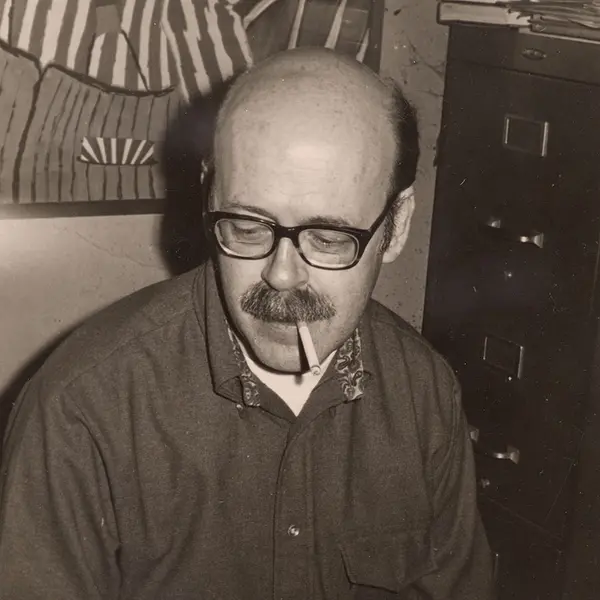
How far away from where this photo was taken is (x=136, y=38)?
185 centimetres

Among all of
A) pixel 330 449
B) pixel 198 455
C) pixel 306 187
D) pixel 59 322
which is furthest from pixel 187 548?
pixel 59 322

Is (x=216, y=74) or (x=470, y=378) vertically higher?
(x=216, y=74)

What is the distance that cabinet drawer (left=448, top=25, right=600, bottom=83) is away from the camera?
1.64 metres

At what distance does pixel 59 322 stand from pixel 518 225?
3.22 ft

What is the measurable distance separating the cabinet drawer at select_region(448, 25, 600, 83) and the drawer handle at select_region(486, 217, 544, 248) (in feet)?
1.00

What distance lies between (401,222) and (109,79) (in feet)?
2.83

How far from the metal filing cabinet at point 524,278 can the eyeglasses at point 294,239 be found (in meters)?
0.71

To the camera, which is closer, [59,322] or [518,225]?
[518,225]

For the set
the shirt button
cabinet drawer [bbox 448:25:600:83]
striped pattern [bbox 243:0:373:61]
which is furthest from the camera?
striped pattern [bbox 243:0:373:61]

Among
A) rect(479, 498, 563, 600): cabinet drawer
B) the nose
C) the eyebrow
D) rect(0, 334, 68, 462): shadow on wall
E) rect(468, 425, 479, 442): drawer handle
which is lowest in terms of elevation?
rect(479, 498, 563, 600): cabinet drawer

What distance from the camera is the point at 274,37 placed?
6.48ft

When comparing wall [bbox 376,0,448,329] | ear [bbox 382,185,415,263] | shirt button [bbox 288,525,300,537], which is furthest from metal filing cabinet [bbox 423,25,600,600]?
shirt button [bbox 288,525,300,537]

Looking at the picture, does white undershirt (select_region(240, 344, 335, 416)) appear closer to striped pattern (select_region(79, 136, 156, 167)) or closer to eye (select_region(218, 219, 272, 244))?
eye (select_region(218, 219, 272, 244))

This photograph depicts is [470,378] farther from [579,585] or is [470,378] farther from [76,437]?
[76,437]
